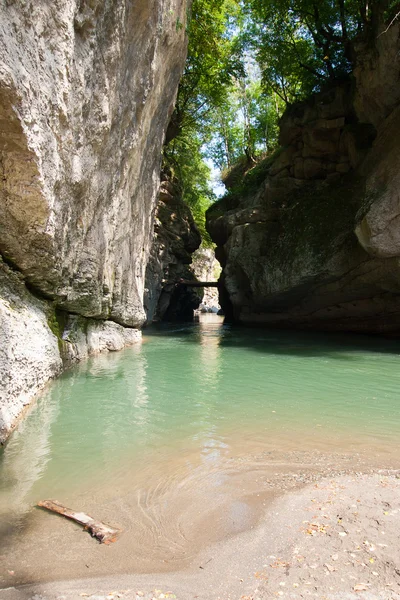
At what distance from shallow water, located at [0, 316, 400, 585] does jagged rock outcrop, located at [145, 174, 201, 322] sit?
14610 mm

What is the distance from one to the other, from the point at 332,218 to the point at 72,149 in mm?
12645

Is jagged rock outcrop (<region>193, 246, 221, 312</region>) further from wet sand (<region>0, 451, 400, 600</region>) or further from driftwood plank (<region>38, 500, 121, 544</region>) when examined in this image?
driftwood plank (<region>38, 500, 121, 544</region>)

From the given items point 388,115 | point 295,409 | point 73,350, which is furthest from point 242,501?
point 388,115

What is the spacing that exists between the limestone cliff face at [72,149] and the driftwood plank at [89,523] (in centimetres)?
172

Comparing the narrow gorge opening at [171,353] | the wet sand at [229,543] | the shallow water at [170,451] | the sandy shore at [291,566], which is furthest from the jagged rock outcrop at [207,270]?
the sandy shore at [291,566]

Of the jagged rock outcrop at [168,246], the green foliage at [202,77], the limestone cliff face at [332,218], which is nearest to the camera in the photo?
the limestone cliff face at [332,218]

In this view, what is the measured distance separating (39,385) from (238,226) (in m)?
16.2

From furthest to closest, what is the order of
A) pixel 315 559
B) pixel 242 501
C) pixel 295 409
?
pixel 295 409
pixel 242 501
pixel 315 559

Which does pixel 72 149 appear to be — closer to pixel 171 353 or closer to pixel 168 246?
pixel 171 353

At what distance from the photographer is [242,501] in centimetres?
344

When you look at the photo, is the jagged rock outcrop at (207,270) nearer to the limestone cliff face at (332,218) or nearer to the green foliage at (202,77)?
the green foliage at (202,77)

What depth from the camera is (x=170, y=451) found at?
4559 mm

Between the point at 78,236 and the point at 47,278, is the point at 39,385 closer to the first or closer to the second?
the point at 47,278

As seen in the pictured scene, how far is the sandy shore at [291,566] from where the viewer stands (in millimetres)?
2186
